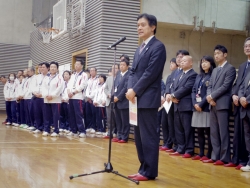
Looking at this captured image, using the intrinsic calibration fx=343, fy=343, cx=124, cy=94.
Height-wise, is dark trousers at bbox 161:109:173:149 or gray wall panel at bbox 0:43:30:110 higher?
gray wall panel at bbox 0:43:30:110

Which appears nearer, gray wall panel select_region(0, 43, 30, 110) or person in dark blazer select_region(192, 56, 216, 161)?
person in dark blazer select_region(192, 56, 216, 161)

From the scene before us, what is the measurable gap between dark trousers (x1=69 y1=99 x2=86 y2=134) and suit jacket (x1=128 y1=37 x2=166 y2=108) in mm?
3808

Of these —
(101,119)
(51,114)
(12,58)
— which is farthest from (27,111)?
(12,58)

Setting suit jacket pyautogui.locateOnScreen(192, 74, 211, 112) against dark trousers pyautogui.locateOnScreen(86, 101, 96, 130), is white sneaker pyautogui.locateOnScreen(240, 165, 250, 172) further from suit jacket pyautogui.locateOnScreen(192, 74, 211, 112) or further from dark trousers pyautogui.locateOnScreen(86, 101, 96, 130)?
dark trousers pyautogui.locateOnScreen(86, 101, 96, 130)

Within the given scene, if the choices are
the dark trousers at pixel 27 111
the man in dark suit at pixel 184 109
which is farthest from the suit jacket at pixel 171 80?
the dark trousers at pixel 27 111

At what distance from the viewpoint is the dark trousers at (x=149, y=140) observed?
3.13m

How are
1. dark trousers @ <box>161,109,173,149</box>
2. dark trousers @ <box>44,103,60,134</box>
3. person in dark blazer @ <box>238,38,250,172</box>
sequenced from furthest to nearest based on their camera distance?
dark trousers @ <box>44,103,60,134</box>
dark trousers @ <box>161,109,173,149</box>
person in dark blazer @ <box>238,38,250,172</box>

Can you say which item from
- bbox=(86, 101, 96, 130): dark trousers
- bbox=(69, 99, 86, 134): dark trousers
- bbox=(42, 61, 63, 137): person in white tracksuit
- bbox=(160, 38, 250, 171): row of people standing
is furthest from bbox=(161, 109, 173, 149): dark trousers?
bbox=(86, 101, 96, 130): dark trousers

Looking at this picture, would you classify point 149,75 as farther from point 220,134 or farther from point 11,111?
point 11,111

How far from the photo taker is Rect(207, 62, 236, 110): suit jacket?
431 centimetres

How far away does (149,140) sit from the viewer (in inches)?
124

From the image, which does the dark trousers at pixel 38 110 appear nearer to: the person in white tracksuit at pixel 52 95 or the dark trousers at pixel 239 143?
the person in white tracksuit at pixel 52 95

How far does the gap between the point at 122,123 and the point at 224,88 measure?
2.59 m

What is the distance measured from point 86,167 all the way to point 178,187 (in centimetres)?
116
